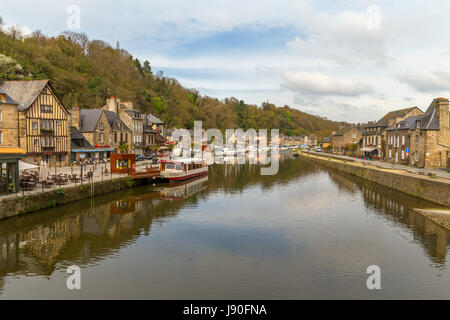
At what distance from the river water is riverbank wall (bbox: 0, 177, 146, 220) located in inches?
21.5

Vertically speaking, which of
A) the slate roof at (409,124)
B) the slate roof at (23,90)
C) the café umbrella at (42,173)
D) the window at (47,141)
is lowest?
the café umbrella at (42,173)

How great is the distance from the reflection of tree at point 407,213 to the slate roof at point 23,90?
3176cm

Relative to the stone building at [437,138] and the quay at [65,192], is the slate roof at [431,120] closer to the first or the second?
the stone building at [437,138]

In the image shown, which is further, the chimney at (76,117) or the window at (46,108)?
the chimney at (76,117)

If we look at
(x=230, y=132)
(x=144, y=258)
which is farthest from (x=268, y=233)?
(x=230, y=132)

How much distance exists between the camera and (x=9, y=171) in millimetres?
19781

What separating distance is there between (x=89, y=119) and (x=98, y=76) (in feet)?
104

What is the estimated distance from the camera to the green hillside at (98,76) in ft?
189

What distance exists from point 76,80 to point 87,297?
6123 centimetres

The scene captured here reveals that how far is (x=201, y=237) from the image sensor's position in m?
17.1

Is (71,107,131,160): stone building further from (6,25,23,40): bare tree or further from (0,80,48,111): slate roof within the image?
(6,25,23,40): bare tree

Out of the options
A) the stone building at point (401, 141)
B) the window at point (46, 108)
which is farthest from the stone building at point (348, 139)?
the window at point (46, 108)

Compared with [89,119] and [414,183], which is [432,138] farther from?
[89,119]
